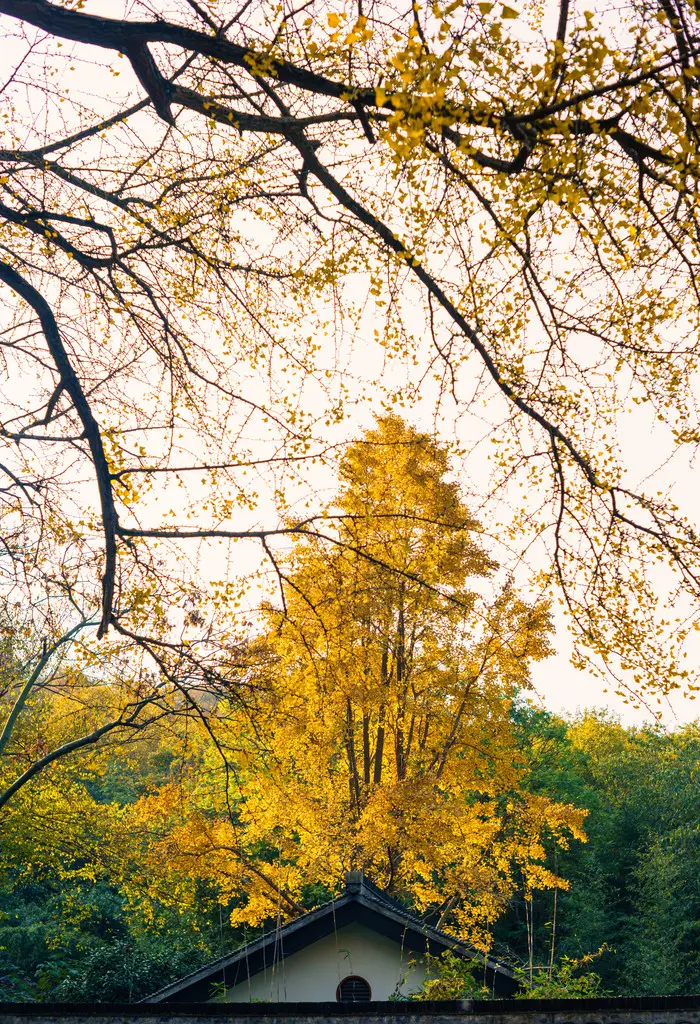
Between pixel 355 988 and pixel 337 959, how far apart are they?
1.37 ft

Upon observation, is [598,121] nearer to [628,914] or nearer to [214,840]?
[214,840]

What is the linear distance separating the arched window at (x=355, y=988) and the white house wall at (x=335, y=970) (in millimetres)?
57

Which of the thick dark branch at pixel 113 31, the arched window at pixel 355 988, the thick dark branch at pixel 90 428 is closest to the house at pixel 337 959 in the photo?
the arched window at pixel 355 988

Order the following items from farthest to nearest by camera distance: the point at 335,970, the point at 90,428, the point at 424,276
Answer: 1. the point at 335,970
2. the point at 90,428
3. the point at 424,276

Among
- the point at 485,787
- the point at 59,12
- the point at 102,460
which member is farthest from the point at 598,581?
the point at 485,787

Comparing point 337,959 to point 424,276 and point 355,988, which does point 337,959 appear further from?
point 424,276

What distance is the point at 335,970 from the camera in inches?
439

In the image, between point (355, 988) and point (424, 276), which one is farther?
point (355, 988)

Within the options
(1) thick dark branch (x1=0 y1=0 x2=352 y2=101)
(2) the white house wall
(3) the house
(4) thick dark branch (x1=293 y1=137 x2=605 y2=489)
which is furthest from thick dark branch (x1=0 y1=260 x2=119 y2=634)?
(2) the white house wall

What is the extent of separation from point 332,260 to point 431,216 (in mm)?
793

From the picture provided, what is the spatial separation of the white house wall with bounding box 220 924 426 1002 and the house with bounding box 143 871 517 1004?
1 cm

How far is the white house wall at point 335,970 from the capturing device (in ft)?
36.0

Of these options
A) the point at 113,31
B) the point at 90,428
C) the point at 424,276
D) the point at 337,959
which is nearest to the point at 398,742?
the point at 337,959

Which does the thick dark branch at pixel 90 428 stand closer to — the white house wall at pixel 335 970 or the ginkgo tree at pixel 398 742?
the ginkgo tree at pixel 398 742
